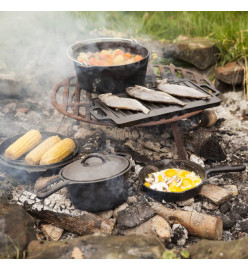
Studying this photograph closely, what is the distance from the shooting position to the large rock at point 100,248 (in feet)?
9.01

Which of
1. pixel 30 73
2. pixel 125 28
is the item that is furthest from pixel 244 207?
pixel 125 28

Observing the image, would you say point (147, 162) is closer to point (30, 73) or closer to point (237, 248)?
point (237, 248)

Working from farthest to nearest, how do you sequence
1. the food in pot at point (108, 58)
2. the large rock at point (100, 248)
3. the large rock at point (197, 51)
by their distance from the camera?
the large rock at point (197, 51) → the food in pot at point (108, 58) → the large rock at point (100, 248)

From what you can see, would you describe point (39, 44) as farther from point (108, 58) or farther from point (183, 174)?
point (183, 174)

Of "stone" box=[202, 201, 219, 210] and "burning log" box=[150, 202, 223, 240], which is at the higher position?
"burning log" box=[150, 202, 223, 240]

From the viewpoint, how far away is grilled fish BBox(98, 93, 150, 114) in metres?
3.74

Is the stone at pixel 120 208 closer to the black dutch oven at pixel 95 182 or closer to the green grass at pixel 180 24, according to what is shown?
the black dutch oven at pixel 95 182

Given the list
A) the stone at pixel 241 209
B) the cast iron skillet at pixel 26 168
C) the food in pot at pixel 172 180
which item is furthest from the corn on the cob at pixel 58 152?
the stone at pixel 241 209

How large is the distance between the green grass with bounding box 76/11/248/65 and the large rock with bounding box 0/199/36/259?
4600mm

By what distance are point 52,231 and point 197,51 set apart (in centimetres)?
436

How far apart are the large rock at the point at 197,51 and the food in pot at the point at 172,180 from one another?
3.09 m

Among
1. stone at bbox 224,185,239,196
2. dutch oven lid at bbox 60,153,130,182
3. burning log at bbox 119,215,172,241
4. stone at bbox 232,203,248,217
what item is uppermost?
dutch oven lid at bbox 60,153,130,182

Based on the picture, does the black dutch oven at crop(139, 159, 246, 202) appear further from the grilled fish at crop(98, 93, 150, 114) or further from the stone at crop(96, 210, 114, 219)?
the grilled fish at crop(98, 93, 150, 114)

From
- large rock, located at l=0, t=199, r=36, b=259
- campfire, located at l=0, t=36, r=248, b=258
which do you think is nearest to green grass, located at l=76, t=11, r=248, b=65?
campfire, located at l=0, t=36, r=248, b=258
